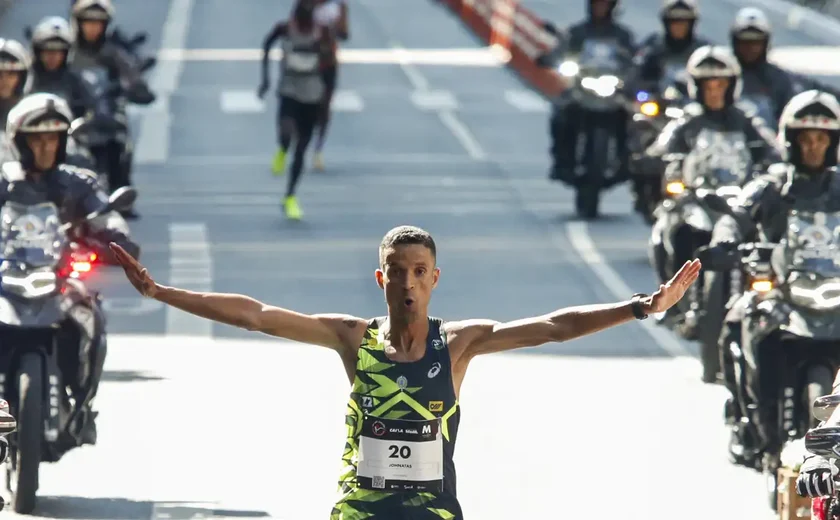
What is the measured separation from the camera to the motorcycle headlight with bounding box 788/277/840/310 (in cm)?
1271

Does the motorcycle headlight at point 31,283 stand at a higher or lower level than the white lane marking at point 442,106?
higher

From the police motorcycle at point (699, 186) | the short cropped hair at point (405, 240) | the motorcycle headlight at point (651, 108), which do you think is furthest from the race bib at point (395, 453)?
the motorcycle headlight at point (651, 108)

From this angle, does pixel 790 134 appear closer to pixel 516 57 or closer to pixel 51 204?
pixel 51 204

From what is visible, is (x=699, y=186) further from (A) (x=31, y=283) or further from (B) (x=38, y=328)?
(B) (x=38, y=328)

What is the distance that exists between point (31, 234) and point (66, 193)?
436 mm

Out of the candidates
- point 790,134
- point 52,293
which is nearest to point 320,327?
point 52,293

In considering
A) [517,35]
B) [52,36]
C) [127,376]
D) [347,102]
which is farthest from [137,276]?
[517,35]

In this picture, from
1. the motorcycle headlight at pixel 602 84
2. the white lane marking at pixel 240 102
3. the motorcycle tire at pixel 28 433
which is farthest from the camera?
the white lane marking at pixel 240 102

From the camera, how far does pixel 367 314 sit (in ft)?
64.7

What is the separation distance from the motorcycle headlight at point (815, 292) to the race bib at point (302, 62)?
1244 cm

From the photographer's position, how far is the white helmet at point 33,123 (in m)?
13.2

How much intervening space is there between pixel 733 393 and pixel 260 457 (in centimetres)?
258

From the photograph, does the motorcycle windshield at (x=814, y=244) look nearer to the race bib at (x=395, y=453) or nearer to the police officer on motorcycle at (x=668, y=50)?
the race bib at (x=395, y=453)

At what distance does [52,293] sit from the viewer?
12.6 m
